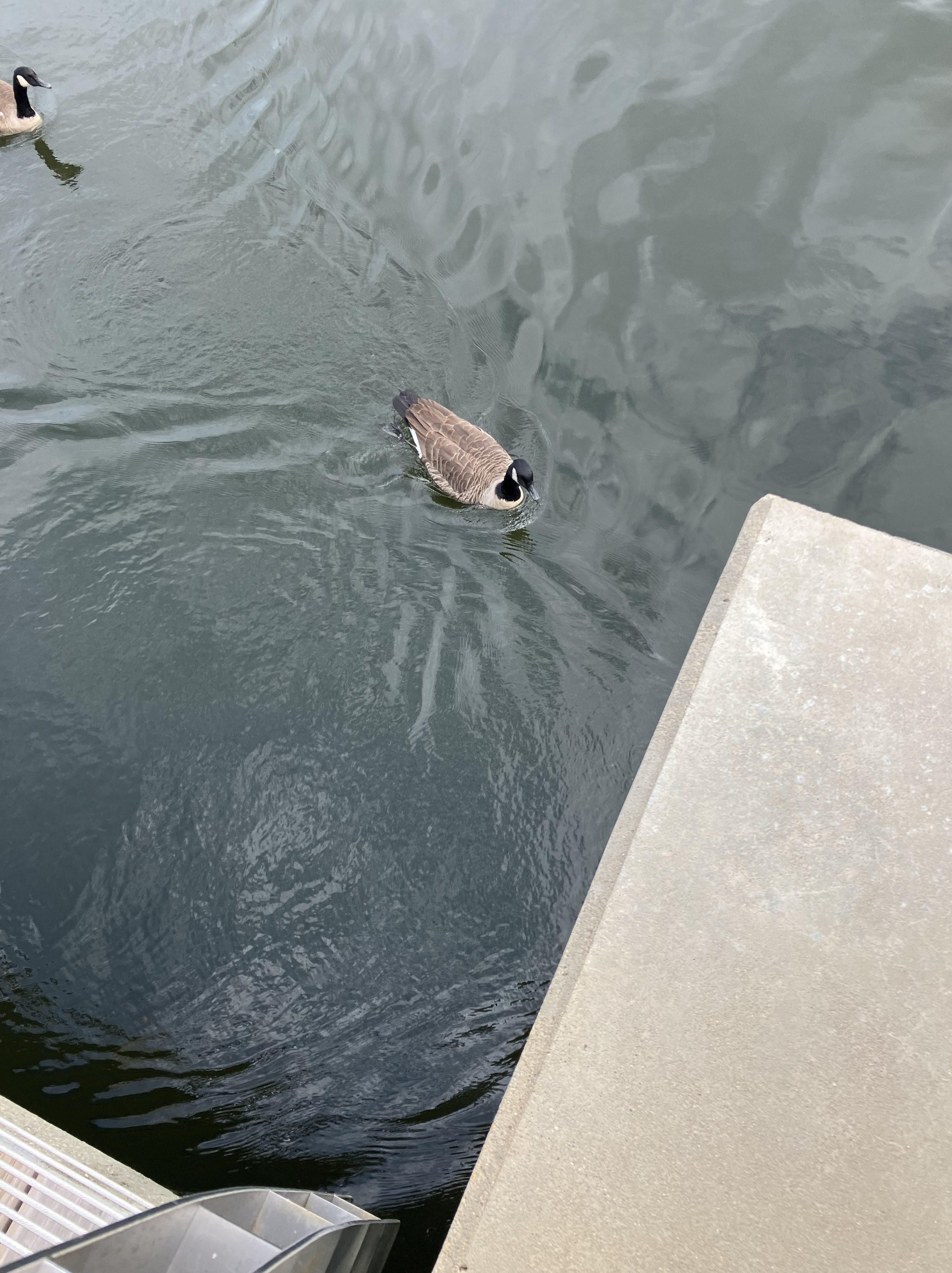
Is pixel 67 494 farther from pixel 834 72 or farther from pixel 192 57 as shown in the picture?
pixel 834 72

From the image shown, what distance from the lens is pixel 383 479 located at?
5.49 metres

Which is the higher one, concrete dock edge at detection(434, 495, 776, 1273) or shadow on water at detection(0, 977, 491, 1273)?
concrete dock edge at detection(434, 495, 776, 1273)

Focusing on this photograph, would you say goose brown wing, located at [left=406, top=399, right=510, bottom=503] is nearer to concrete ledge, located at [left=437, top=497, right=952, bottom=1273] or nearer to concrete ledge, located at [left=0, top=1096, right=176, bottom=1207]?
concrete ledge, located at [left=437, top=497, right=952, bottom=1273]

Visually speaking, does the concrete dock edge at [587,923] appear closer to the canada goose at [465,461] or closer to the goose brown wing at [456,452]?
the canada goose at [465,461]

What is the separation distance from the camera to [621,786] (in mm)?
4438

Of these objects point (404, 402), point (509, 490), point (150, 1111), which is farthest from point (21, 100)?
point (150, 1111)

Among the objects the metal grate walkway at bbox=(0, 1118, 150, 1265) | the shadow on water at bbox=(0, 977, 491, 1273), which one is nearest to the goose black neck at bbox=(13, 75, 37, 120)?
the shadow on water at bbox=(0, 977, 491, 1273)

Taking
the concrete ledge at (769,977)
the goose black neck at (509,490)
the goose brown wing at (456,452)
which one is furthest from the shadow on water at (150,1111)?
the goose brown wing at (456,452)

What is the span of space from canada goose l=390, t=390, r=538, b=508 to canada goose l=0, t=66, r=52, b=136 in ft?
15.7

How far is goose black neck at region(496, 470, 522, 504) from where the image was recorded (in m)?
5.07

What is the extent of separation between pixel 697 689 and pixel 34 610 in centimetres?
375

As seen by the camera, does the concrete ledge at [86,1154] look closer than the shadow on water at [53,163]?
Yes

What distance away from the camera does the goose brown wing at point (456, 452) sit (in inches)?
205

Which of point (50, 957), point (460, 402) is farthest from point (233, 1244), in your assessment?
point (460, 402)
